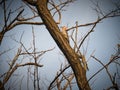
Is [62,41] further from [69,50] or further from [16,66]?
[16,66]

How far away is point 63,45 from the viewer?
78.7 inches

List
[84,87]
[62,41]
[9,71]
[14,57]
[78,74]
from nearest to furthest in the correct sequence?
[84,87] < [78,74] < [62,41] < [9,71] < [14,57]

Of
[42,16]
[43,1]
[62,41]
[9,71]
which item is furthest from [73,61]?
[9,71]

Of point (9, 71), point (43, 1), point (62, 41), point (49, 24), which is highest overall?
point (43, 1)

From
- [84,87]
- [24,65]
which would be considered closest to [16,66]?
[24,65]

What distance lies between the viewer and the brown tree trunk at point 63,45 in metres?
1.88

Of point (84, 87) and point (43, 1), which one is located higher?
point (43, 1)

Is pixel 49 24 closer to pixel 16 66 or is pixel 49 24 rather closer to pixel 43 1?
pixel 43 1

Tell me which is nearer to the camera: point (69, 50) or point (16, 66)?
point (69, 50)

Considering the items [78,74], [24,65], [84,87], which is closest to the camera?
[84,87]

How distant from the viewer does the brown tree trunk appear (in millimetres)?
1883

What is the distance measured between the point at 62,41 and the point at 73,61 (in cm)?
29

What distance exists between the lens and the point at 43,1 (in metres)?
2.12

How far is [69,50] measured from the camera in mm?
1981
